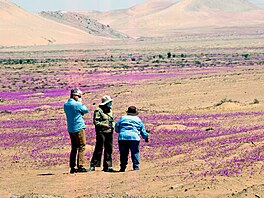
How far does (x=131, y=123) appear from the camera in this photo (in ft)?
43.2

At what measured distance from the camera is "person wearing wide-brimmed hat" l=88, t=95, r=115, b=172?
13461 mm

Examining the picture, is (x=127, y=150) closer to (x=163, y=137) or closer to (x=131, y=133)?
(x=131, y=133)

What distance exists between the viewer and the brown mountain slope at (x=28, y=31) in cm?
15062

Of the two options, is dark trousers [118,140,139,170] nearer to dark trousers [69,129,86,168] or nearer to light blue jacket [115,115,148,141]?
light blue jacket [115,115,148,141]

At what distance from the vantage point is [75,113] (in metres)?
13.4

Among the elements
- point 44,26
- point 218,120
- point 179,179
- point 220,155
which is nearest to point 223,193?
point 179,179

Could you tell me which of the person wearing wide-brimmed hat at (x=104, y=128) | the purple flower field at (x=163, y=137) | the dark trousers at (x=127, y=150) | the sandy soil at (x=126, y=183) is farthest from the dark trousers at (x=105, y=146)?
the purple flower field at (x=163, y=137)

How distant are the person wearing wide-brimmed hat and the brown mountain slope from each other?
441 ft

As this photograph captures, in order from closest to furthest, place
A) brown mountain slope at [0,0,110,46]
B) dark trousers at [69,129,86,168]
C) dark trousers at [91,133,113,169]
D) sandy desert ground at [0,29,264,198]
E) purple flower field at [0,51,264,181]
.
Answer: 1. sandy desert ground at [0,29,264,198]
2. dark trousers at [69,129,86,168]
3. dark trousers at [91,133,113,169]
4. purple flower field at [0,51,264,181]
5. brown mountain slope at [0,0,110,46]

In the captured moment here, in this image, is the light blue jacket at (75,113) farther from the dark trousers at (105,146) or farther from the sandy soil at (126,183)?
the sandy soil at (126,183)

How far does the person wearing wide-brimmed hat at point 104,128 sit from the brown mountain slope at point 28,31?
13455cm

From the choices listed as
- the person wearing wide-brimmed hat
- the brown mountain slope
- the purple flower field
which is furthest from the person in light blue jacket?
the brown mountain slope

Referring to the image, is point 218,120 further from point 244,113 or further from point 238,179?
point 238,179

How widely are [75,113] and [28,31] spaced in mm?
148684
